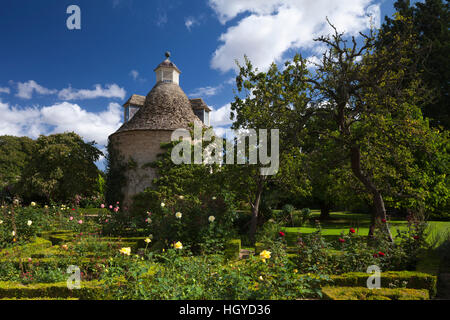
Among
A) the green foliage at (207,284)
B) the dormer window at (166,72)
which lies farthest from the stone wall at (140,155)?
the green foliage at (207,284)

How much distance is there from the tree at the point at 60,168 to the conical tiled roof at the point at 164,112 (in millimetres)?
5987

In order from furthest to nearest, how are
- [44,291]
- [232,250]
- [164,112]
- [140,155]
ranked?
1. [164,112]
2. [140,155]
3. [232,250]
4. [44,291]

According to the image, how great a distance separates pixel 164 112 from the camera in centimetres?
1939

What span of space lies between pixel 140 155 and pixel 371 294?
1530 centimetres

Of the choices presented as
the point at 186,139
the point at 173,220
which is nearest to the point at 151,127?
the point at 186,139

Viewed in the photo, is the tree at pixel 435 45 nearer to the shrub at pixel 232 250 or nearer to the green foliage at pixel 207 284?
the shrub at pixel 232 250

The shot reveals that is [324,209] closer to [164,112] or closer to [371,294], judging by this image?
[164,112]

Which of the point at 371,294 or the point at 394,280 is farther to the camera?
the point at 394,280

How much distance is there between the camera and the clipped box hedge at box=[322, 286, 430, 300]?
14.9 ft

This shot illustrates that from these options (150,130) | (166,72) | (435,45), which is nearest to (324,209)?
(435,45)

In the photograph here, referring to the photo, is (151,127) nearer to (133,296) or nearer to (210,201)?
(210,201)

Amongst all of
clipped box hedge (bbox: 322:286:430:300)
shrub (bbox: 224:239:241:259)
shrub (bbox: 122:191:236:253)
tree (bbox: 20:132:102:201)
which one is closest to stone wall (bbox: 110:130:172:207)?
tree (bbox: 20:132:102:201)

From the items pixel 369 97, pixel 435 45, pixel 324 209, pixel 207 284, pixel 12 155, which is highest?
pixel 435 45

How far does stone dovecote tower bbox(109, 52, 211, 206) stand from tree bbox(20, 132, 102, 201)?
18.1 ft
